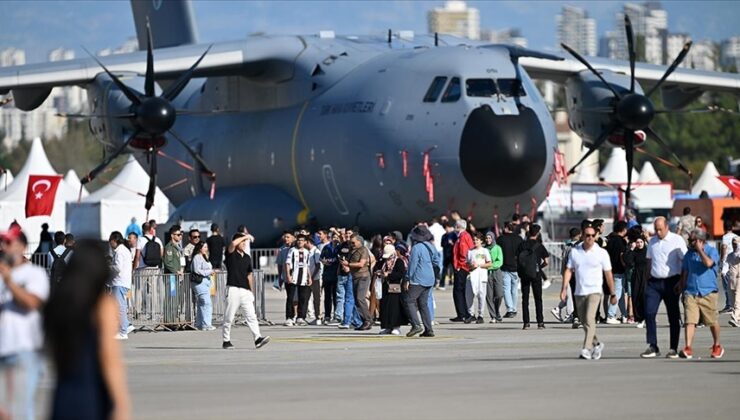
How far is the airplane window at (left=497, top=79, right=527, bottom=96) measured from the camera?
2889 centimetres

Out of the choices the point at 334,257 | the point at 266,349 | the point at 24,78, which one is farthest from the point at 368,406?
the point at 24,78

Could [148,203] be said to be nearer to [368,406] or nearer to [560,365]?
[560,365]

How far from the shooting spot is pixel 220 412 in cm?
1199

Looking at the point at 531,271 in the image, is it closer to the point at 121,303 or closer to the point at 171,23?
the point at 121,303

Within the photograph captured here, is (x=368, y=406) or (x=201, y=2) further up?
(x=201, y=2)

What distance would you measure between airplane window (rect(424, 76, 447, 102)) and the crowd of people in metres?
2.34

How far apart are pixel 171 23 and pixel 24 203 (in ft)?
26.4

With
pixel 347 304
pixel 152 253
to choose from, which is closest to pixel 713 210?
pixel 347 304

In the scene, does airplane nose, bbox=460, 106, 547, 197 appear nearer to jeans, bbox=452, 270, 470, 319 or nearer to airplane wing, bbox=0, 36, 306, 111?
jeans, bbox=452, 270, 470, 319

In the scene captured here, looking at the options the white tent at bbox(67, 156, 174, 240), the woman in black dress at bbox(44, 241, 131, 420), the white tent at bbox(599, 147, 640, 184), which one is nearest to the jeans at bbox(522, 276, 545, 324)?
the woman in black dress at bbox(44, 241, 131, 420)

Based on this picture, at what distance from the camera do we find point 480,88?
94.6ft

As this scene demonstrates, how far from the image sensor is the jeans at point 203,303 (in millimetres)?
22203

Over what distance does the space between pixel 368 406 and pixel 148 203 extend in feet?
55.3

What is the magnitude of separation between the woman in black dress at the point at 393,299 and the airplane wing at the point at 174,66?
1072cm
